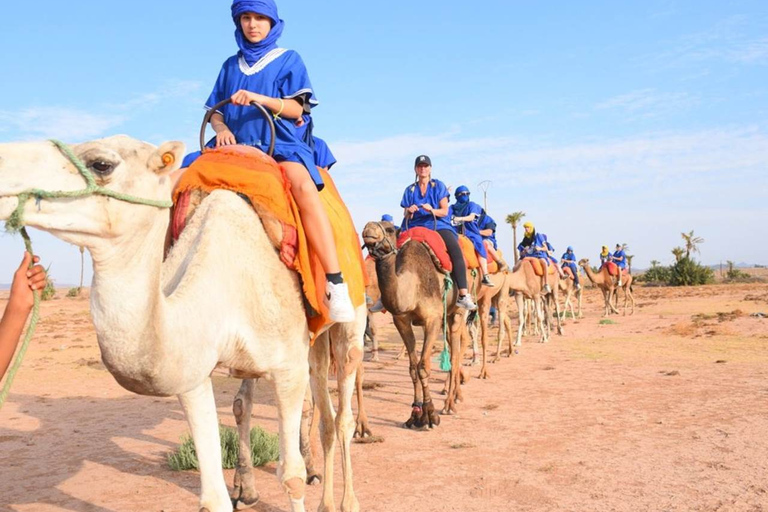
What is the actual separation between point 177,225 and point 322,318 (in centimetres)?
95

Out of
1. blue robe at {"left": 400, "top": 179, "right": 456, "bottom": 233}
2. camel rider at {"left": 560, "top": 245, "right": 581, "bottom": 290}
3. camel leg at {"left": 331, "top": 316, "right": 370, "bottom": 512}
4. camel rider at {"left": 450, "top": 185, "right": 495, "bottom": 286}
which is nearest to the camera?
camel leg at {"left": 331, "top": 316, "right": 370, "bottom": 512}

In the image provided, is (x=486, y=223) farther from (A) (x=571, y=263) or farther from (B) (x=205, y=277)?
(A) (x=571, y=263)

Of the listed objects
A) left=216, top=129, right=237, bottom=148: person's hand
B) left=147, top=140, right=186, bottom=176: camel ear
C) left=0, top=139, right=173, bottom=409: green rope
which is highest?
left=216, top=129, right=237, bottom=148: person's hand

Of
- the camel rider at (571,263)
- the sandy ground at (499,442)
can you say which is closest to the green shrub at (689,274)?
the camel rider at (571,263)

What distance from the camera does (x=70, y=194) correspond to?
2.16m

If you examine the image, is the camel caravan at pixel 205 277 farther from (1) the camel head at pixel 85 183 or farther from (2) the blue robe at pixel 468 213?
(2) the blue robe at pixel 468 213

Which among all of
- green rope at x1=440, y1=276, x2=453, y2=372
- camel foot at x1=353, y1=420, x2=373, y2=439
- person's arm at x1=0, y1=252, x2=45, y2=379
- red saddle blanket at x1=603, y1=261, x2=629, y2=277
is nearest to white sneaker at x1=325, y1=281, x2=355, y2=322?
person's arm at x1=0, y1=252, x2=45, y2=379

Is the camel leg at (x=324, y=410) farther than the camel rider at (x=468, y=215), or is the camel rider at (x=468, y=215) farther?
the camel rider at (x=468, y=215)

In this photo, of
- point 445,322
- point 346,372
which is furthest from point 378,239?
point 346,372

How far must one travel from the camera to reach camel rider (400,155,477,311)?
872cm

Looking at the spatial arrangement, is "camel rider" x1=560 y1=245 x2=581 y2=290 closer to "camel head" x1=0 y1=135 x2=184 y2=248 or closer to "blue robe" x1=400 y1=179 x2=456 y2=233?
"blue robe" x1=400 y1=179 x2=456 y2=233

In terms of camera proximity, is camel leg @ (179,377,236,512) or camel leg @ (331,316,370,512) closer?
camel leg @ (179,377,236,512)

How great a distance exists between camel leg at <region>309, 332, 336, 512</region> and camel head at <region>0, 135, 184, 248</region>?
8.44ft

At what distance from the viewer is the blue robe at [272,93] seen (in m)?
4.03
